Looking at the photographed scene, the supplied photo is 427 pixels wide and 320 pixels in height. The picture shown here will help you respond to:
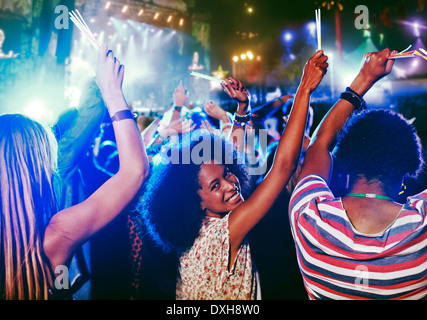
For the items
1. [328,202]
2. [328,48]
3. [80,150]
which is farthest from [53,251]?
[328,48]

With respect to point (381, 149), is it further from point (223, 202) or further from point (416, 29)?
point (416, 29)

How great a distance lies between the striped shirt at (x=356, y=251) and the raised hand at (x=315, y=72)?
50cm

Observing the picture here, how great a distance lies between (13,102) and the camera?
7.08 m

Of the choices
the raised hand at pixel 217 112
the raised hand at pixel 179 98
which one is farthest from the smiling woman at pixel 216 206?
the raised hand at pixel 179 98

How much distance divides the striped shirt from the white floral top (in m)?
0.37

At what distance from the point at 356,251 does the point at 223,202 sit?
0.70 metres

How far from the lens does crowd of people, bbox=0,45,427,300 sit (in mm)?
1093

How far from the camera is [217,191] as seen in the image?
59.1 inches

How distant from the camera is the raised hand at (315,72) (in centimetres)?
126

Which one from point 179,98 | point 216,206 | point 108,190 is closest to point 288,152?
point 216,206

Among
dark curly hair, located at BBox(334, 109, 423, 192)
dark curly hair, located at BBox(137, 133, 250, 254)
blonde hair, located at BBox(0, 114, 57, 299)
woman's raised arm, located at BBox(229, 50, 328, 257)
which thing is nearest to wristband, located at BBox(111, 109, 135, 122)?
blonde hair, located at BBox(0, 114, 57, 299)

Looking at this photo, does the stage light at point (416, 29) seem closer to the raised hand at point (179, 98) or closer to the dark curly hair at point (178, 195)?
the raised hand at point (179, 98)

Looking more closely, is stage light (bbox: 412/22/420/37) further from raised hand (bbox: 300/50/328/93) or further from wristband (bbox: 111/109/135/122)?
wristband (bbox: 111/109/135/122)

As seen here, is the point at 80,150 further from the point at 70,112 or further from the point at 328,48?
the point at 328,48
